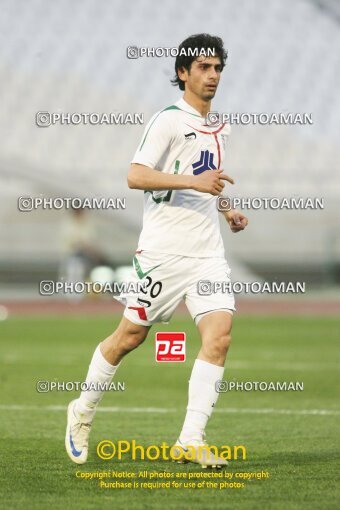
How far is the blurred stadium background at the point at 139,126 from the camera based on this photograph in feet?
83.6

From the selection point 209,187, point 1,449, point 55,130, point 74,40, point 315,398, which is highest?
point 74,40

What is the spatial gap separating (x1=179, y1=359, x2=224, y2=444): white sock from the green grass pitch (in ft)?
0.71

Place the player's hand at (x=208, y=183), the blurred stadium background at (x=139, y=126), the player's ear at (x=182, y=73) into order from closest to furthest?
the player's hand at (x=208, y=183), the player's ear at (x=182, y=73), the blurred stadium background at (x=139, y=126)

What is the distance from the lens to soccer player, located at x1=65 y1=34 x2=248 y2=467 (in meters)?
5.36

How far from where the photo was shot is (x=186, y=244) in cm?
549

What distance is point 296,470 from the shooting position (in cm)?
529

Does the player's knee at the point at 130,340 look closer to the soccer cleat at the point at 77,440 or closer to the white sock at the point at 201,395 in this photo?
the white sock at the point at 201,395

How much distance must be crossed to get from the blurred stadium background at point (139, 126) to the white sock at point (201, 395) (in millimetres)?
18427

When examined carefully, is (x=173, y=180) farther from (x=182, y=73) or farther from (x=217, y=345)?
(x=217, y=345)

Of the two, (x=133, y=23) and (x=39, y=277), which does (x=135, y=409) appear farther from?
(x=133, y=23)

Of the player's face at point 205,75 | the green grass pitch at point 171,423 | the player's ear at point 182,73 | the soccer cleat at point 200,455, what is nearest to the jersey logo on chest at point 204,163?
the player's face at point 205,75

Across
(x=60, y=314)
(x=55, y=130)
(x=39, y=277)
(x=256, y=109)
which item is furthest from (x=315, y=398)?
(x=55, y=130)

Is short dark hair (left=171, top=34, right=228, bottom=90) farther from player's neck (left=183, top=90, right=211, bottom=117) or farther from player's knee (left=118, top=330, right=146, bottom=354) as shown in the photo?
player's knee (left=118, top=330, right=146, bottom=354)

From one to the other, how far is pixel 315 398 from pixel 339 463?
3139 mm
